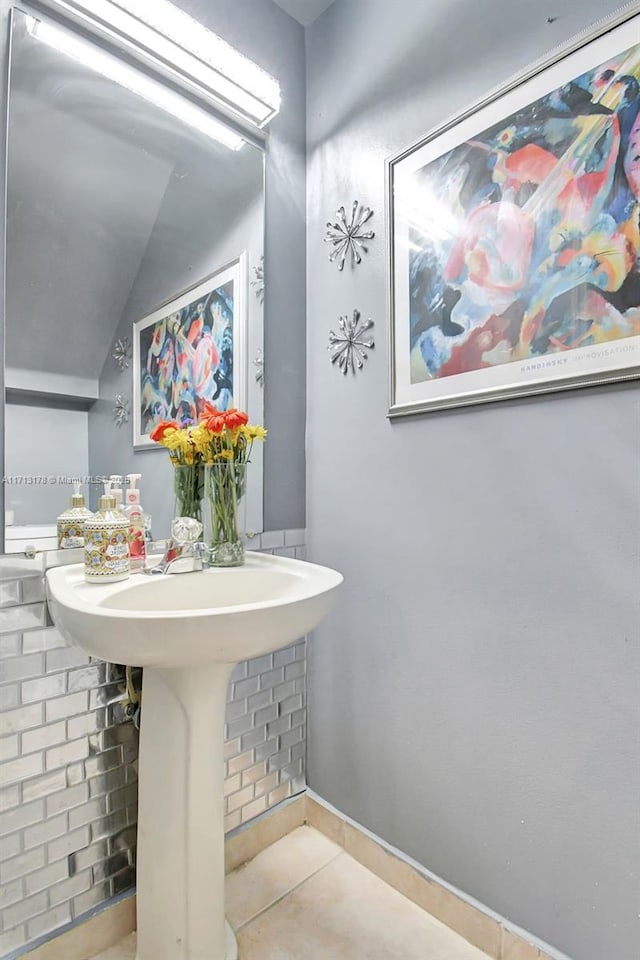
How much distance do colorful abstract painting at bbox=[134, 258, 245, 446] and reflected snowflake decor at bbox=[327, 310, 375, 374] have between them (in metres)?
0.29

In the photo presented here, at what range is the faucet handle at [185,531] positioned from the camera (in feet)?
3.69

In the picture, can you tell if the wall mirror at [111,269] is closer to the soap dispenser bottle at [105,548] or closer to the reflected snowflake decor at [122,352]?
the reflected snowflake decor at [122,352]

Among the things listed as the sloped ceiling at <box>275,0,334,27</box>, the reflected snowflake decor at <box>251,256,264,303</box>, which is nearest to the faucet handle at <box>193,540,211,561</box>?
the reflected snowflake decor at <box>251,256,264,303</box>

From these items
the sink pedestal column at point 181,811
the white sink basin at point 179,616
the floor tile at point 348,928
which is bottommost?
the floor tile at point 348,928

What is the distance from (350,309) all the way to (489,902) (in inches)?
57.0

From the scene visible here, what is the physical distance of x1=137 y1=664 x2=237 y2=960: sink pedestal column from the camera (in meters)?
0.95

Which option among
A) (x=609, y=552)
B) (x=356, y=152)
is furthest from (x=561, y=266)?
(x=356, y=152)

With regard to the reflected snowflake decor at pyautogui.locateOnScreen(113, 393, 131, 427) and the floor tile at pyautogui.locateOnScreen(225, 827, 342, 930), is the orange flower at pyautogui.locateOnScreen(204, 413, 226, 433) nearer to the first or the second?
the reflected snowflake decor at pyautogui.locateOnScreen(113, 393, 131, 427)

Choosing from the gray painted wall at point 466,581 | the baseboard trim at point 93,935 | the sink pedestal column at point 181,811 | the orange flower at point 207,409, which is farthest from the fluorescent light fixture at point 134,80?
the baseboard trim at point 93,935

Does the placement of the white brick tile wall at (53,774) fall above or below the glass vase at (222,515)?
below

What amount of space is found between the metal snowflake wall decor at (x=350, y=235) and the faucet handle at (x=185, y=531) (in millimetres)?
835

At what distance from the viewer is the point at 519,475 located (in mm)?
1023

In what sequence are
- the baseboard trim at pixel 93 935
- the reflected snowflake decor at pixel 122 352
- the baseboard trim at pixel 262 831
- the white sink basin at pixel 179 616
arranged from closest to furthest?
the white sink basin at pixel 179 616 < the baseboard trim at pixel 93 935 < the reflected snowflake decor at pixel 122 352 < the baseboard trim at pixel 262 831

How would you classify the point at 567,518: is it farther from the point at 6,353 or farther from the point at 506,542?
the point at 6,353
